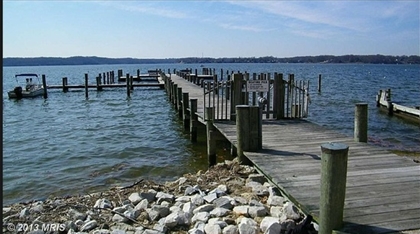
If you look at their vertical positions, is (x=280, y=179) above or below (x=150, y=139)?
above

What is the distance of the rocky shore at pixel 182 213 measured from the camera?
491 centimetres

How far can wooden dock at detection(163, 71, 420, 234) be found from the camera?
162 inches

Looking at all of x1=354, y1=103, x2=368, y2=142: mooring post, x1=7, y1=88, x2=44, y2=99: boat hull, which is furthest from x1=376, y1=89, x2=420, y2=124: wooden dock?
x1=7, y1=88, x2=44, y2=99: boat hull

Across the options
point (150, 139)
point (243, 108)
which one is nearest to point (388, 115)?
point (150, 139)

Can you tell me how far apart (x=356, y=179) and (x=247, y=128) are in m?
2.48

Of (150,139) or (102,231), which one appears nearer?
(102,231)

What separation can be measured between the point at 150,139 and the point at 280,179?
9.95m

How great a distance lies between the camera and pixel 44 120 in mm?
20984

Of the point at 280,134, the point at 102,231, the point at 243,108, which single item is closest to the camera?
the point at 102,231

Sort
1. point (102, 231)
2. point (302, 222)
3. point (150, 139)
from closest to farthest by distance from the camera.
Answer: point (302, 222), point (102, 231), point (150, 139)

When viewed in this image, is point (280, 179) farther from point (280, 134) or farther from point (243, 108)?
point (280, 134)

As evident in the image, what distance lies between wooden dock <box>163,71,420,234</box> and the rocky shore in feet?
1.00

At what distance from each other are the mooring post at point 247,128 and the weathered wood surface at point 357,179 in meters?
0.28

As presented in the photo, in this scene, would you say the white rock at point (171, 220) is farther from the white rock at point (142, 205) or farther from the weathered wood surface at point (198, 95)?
the weathered wood surface at point (198, 95)
